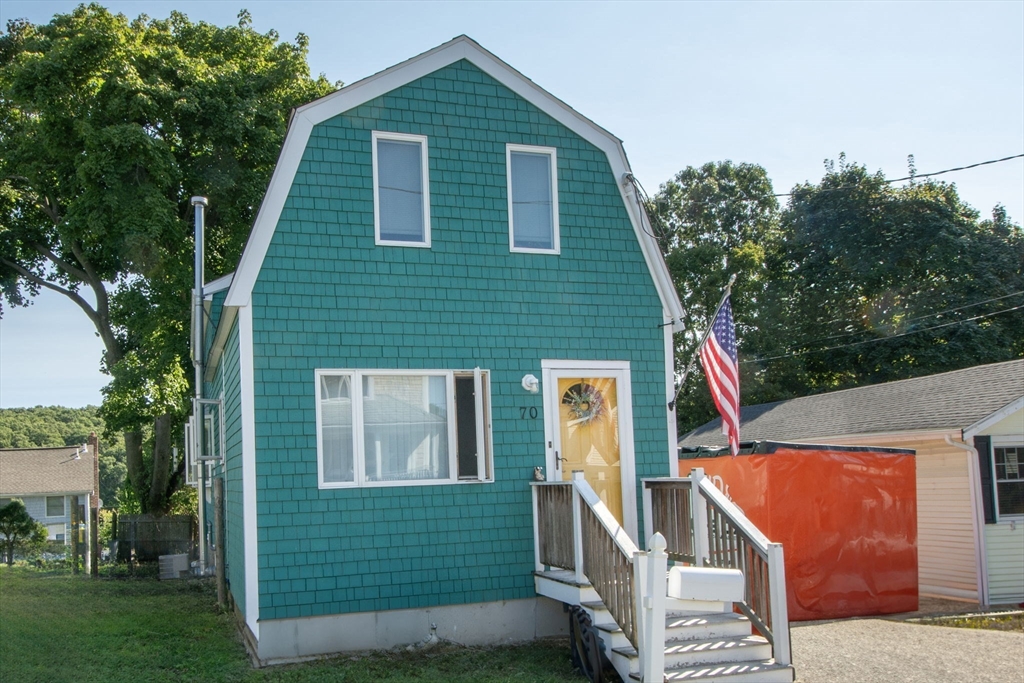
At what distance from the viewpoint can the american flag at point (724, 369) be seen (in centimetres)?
949

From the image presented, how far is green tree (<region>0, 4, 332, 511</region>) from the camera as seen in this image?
2169 cm

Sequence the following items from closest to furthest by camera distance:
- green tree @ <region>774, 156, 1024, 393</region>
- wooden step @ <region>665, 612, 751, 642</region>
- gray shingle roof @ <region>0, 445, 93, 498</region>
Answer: wooden step @ <region>665, 612, 751, 642</region>
green tree @ <region>774, 156, 1024, 393</region>
gray shingle roof @ <region>0, 445, 93, 498</region>

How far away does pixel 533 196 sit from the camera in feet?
33.7

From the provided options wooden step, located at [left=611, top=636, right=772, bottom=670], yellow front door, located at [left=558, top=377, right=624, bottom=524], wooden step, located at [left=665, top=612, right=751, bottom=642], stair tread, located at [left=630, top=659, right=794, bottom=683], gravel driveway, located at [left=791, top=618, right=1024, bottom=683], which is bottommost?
gravel driveway, located at [left=791, top=618, right=1024, bottom=683]

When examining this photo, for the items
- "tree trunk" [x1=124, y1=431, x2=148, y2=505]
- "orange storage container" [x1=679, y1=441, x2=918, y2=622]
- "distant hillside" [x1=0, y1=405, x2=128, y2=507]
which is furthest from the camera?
"distant hillside" [x1=0, y1=405, x2=128, y2=507]

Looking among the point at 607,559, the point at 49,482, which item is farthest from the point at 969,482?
the point at 49,482

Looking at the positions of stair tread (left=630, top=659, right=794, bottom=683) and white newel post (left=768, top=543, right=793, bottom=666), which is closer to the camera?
stair tread (left=630, top=659, right=794, bottom=683)

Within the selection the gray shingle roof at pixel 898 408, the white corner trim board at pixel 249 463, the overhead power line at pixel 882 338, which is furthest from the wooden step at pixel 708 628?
the overhead power line at pixel 882 338

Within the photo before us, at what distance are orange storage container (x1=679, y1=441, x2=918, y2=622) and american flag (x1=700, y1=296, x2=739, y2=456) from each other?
2.73 meters

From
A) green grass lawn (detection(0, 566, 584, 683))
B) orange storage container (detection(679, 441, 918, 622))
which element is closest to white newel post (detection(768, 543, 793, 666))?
green grass lawn (detection(0, 566, 584, 683))

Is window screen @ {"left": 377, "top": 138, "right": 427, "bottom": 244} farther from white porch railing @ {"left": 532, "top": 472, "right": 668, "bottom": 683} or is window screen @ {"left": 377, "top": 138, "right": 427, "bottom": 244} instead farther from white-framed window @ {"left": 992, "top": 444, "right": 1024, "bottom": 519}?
white-framed window @ {"left": 992, "top": 444, "right": 1024, "bottom": 519}

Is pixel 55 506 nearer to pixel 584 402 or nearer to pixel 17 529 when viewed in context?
pixel 17 529

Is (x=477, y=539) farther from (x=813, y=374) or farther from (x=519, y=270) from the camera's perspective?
(x=813, y=374)

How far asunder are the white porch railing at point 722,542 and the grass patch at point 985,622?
4.74m
